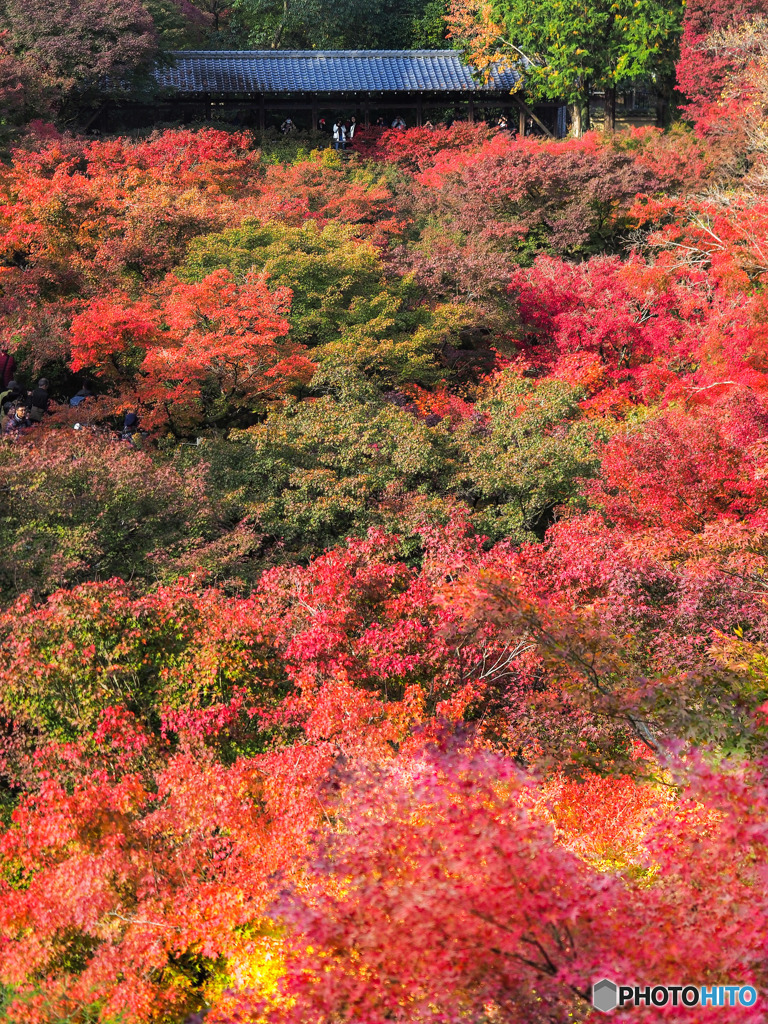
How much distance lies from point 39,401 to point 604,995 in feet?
54.3

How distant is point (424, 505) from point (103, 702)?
5765 mm

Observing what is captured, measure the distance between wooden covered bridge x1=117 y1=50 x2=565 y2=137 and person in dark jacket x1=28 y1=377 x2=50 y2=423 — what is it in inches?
643

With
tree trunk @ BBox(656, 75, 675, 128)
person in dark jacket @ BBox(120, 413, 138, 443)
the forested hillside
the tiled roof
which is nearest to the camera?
the forested hillside

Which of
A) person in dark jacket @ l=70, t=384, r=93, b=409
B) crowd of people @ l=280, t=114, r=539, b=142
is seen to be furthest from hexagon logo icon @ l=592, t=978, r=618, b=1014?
crowd of people @ l=280, t=114, r=539, b=142

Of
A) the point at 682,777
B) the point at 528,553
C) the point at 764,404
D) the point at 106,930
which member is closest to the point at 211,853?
the point at 106,930

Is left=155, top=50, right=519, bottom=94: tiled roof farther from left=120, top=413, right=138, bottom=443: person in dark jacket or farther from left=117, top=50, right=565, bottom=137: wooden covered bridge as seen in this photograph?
left=120, top=413, right=138, bottom=443: person in dark jacket

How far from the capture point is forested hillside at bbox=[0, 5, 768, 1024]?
5754 millimetres

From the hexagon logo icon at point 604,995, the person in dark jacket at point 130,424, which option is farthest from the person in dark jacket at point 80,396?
the hexagon logo icon at point 604,995

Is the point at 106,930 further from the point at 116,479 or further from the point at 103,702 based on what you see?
the point at 116,479

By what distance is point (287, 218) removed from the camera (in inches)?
923

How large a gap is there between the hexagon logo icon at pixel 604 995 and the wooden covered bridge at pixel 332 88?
105 ft

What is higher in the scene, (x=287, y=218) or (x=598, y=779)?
(x=287, y=218)

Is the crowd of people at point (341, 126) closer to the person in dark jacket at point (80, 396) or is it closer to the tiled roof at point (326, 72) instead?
the tiled roof at point (326, 72)

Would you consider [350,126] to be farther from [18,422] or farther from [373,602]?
[373,602]
